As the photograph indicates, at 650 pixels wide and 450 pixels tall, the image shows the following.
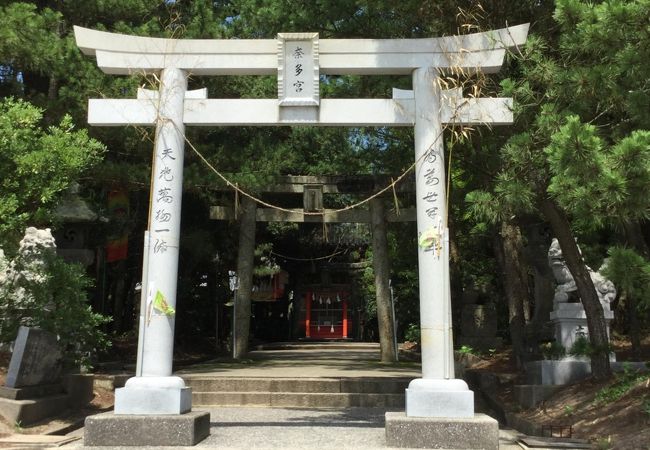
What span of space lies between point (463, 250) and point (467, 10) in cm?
1102

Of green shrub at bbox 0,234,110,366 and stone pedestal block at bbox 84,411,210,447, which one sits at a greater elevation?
green shrub at bbox 0,234,110,366

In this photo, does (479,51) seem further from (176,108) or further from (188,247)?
(188,247)

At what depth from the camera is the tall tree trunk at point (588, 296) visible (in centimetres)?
857

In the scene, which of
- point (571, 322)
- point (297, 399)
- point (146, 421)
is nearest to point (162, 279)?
point (146, 421)

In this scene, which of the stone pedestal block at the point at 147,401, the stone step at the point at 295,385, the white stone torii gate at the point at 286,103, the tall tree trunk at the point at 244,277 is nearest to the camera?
the stone pedestal block at the point at 147,401

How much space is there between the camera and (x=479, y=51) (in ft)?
22.7

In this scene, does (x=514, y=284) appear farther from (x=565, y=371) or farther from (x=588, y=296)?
(x=588, y=296)

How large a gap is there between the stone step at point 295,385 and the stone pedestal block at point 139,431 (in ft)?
15.2

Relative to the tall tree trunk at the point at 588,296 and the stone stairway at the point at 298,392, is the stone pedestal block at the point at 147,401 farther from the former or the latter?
the tall tree trunk at the point at 588,296

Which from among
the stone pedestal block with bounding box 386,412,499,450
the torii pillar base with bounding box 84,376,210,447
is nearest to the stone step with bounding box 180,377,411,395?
the torii pillar base with bounding box 84,376,210,447

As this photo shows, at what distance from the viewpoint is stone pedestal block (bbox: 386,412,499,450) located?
5.98m

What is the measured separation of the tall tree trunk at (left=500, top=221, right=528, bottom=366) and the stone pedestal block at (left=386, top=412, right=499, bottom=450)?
20.8 ft

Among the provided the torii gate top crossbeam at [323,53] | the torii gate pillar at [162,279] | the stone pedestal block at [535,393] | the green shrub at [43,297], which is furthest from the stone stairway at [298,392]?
the torii gate top crossbeam at [323,53]

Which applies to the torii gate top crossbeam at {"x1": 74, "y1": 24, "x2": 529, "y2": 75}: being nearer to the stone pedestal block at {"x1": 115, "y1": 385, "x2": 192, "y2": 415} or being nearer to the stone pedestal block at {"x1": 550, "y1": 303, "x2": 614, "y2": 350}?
the stone pedestal block at {"x1": 115, "y1": 385, "x2": 192, "y2": 415}
